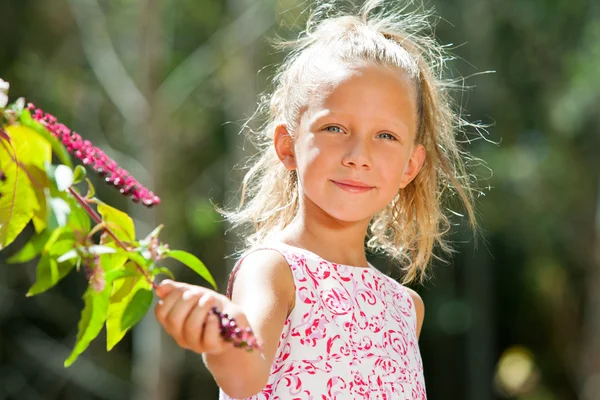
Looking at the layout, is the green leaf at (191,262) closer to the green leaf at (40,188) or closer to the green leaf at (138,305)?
the green leaf at (138,305)

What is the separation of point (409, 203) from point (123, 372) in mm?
11715

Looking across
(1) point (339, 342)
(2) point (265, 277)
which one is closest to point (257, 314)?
(2) point (265, 277)

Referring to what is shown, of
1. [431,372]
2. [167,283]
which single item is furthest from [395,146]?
[431,372]

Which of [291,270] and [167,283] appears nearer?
[167,283]

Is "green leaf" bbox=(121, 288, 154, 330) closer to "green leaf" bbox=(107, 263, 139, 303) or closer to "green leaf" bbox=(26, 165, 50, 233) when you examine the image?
"green leaf" bbox=(107, 263, 139, 303)

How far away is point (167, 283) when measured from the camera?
1283mm

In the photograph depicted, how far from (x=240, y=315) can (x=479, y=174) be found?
10.8 meters

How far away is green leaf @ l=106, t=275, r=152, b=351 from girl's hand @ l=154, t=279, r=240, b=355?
44 millimetres

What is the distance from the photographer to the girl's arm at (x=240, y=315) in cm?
126

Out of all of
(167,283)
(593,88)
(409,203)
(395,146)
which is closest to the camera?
(167,283)

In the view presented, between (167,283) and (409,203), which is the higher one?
(167,283)

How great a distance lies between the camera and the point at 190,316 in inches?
49.5

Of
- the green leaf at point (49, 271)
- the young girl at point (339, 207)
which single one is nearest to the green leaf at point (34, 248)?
the green leaf at point (49, 271)

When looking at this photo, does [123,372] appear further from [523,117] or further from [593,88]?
[593,88]
